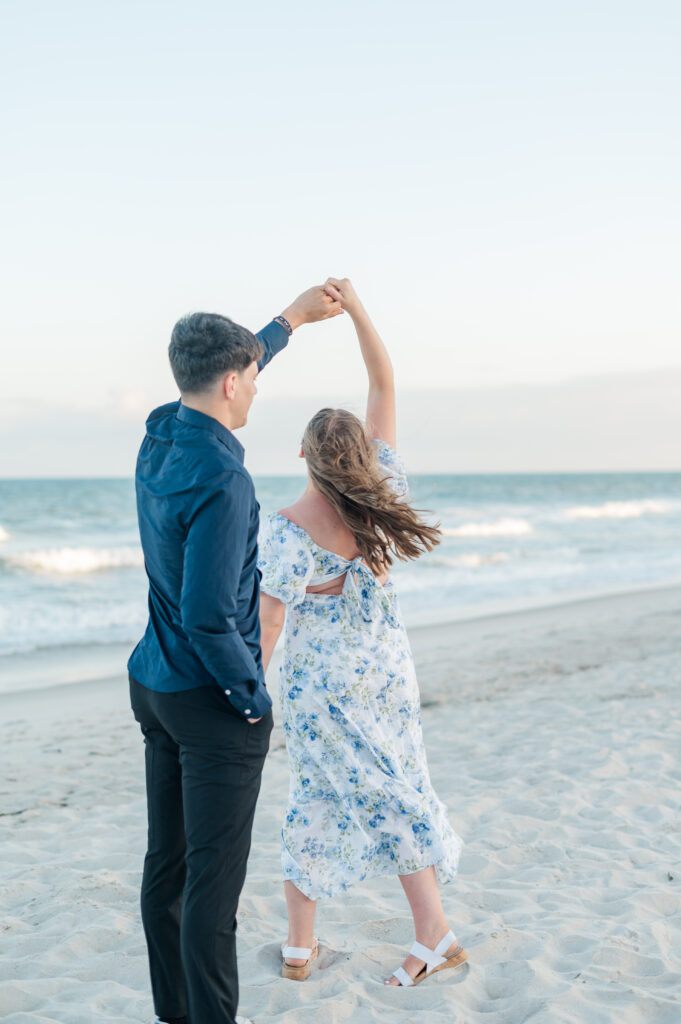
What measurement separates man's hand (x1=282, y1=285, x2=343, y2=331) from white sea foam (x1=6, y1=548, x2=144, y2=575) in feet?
54.9

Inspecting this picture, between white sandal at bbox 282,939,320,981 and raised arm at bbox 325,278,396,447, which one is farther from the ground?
raised arm at bbox 325,278,396,447

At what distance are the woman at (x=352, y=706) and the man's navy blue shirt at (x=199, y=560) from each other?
64 centimetres

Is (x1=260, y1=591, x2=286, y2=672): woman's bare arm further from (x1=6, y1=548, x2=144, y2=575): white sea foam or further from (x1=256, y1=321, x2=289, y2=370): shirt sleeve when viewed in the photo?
(x1=6, y1=548, x2=144, y2=575): white sea foam

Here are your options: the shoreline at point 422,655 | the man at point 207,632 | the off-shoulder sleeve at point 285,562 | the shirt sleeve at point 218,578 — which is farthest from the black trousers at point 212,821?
the shoreline at point 422,655

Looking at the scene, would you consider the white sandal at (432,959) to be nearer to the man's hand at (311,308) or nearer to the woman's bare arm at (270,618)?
the woman's bare arm at (270,618)

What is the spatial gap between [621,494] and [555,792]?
55.7 metres

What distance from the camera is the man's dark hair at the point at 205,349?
212 cm

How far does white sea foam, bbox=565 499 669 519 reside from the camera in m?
37.4

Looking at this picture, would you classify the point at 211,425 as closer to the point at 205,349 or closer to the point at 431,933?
the point at 205,349

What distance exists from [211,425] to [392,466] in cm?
101

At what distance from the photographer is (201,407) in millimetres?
2164

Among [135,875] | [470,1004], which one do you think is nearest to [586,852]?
[470,1004]

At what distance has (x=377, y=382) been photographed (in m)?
3.12

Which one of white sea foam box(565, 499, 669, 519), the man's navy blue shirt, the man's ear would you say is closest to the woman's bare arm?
the man's navy blue shirt
